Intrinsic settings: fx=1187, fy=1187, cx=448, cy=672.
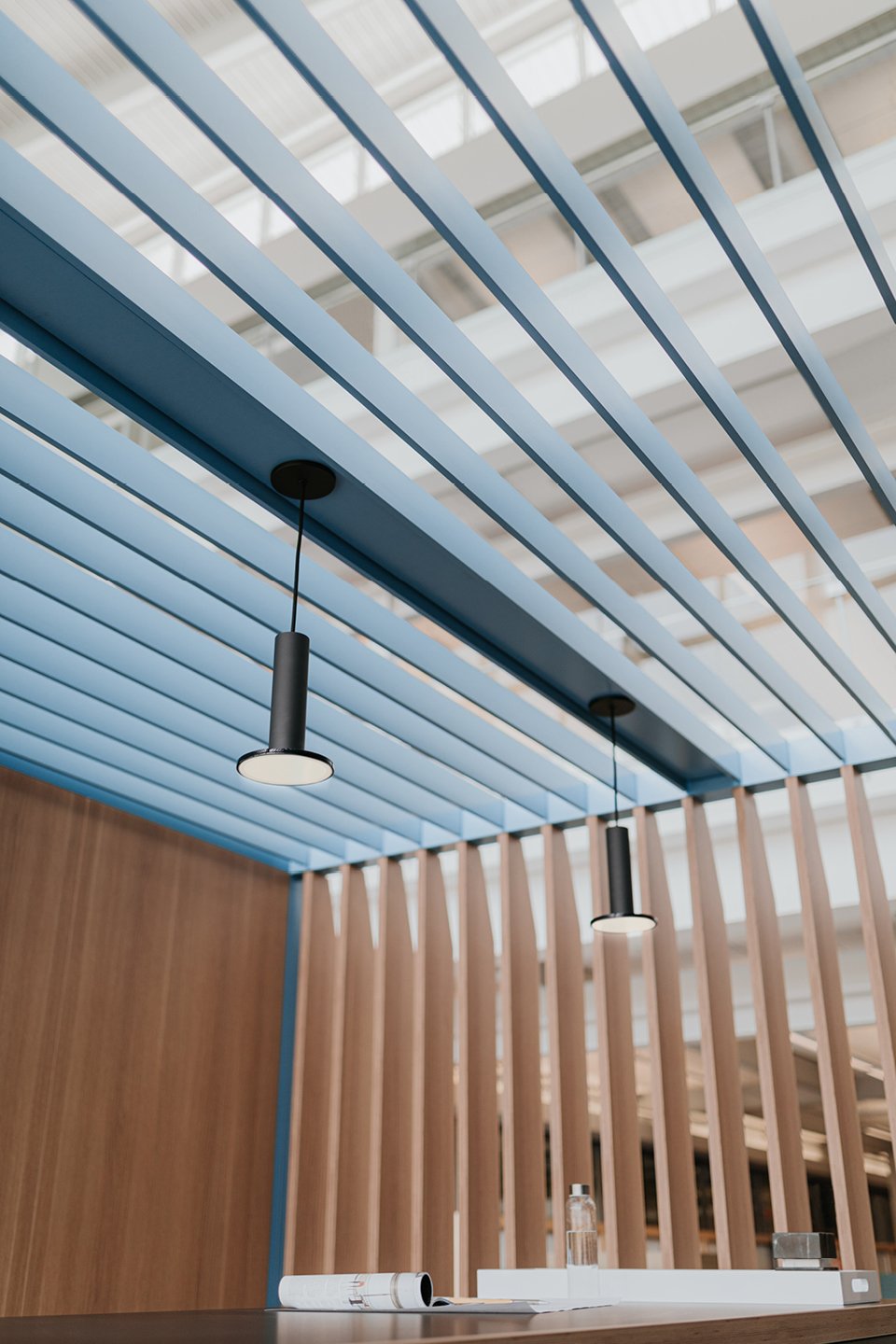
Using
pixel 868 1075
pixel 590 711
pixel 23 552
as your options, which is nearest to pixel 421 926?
pixel 590 711

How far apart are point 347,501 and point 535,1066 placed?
3235 millimetres

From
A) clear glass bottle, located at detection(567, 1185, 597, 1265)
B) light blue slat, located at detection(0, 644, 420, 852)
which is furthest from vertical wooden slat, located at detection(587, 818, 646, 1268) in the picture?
clear glass bottle, located at detection(567, 1185, 597, 1265)

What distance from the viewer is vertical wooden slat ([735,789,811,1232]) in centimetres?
454

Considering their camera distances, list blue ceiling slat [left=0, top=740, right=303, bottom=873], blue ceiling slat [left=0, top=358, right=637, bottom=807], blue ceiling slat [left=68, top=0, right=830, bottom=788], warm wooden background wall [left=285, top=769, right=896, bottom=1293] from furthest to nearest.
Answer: blue ceiling slat [left=0, top=740, right=303, bottom=873]
warm wooden background wall [left=285, top=769, right=896, bottom=1293]
blue ceiling slat [left=0, top=358, right=637, bottom=807]
blue ceiling slat [left=68, top=0, right=830, bottom=788]

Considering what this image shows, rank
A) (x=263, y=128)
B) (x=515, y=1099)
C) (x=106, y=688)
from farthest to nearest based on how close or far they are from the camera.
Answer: (x=515, y=1099)
(x=106, y=688)
(x=263, y=128)

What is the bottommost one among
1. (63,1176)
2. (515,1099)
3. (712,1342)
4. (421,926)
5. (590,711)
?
(712,1342)

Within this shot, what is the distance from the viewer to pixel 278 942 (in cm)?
646

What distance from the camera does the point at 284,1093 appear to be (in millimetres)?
6246

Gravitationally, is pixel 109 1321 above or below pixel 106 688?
below

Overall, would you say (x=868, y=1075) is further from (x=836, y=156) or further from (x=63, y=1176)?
(x=836, y=156)

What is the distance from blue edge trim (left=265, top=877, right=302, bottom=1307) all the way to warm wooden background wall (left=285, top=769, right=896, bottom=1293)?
7cm

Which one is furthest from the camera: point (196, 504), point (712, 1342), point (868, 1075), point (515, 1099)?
point (868, 1075)

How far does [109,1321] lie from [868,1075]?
6.99 metres

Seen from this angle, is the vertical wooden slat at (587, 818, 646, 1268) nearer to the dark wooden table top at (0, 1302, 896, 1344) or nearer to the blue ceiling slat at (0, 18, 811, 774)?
the blue ceiling slat at (0, 18, 811, 774)
